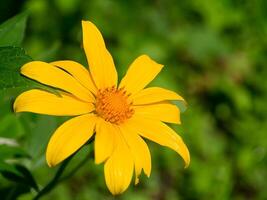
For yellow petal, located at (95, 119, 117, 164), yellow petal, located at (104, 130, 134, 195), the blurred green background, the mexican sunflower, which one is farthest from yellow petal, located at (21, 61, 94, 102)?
the blurred green background

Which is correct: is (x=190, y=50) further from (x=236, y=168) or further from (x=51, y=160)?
(x=51, y=160)

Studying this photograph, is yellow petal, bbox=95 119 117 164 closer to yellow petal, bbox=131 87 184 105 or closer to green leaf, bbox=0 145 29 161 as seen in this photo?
yellow petal, bbox=131 87 184 105

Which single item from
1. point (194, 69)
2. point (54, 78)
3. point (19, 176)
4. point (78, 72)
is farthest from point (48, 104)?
point (194, 69)

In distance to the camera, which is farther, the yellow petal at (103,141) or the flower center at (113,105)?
the flower center at (113,105)

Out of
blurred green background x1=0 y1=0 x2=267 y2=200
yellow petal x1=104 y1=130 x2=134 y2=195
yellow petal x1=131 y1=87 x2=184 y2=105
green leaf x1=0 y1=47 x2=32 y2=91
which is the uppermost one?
green leaf x1=0 y1=47 x2=32 y2=91

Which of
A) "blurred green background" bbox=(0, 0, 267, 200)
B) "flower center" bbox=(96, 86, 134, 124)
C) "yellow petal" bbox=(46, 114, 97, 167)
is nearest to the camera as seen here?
"yellow petal" bbox=(46, 114, 97, 167)

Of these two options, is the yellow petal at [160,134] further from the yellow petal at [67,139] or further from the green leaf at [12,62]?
the green leaf at [12,62]

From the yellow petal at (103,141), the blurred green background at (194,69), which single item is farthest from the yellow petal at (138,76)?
the blurred green background at (194,69)

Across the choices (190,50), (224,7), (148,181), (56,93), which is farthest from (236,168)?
(56,93)
